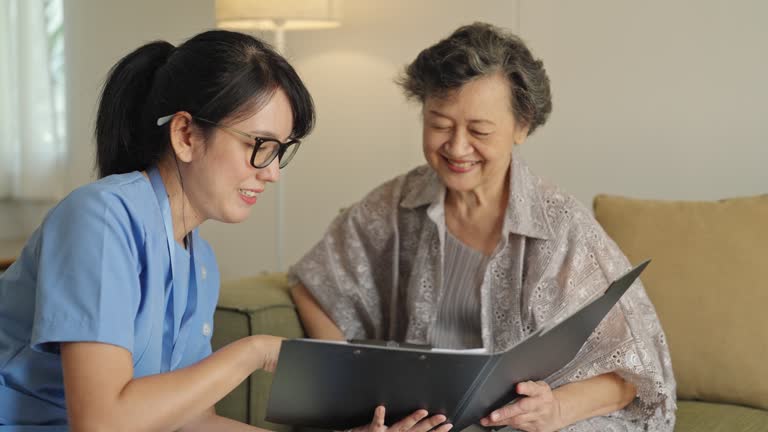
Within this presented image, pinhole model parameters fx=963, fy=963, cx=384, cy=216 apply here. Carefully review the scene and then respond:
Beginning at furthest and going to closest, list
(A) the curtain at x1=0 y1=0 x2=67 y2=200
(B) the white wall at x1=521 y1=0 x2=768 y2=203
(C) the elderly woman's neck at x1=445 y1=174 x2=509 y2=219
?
(A) the curtain at x1=0 y1=0 x2=67 y2=200
(B) the white wall at x1=521 y1=0 x2=768 y2=203
(C) the elderly woman's neck at x1=445 y1=174 x2=509 y2=219

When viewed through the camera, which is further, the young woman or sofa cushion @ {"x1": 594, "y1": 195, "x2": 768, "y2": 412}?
sofa cushion @ {"x1": 594, "y1": 195, "x2": 768, "y2": 412}

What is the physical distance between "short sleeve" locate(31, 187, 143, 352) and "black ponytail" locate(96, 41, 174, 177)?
184 millimetres

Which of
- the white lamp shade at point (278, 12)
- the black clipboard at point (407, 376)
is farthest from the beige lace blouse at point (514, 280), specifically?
the white lamp shade at point (278, 12)

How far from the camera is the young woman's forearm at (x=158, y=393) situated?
4.10 ft

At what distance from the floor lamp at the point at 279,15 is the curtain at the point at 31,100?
1298 mm

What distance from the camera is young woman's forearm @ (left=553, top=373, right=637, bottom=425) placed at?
1835mm

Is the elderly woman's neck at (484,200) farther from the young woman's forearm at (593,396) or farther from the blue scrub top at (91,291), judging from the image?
the blue scrub top at (91,291)

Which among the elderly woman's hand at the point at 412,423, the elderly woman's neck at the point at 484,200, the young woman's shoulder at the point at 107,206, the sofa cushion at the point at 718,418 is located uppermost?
the young woman's shoulder at the point at 107,206

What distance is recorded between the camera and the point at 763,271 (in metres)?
2.13

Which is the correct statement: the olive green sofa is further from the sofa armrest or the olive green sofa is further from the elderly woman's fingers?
the elderly woman's fingers

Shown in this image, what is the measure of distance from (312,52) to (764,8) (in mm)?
1561

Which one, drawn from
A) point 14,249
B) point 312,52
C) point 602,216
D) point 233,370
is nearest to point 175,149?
point 233,370

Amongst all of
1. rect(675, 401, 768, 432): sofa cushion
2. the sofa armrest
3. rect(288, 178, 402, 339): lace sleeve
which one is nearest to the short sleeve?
the sofa armrest

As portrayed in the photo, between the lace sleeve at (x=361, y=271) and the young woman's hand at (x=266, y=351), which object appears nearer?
the young woman's hand at (x=266, y=351)
